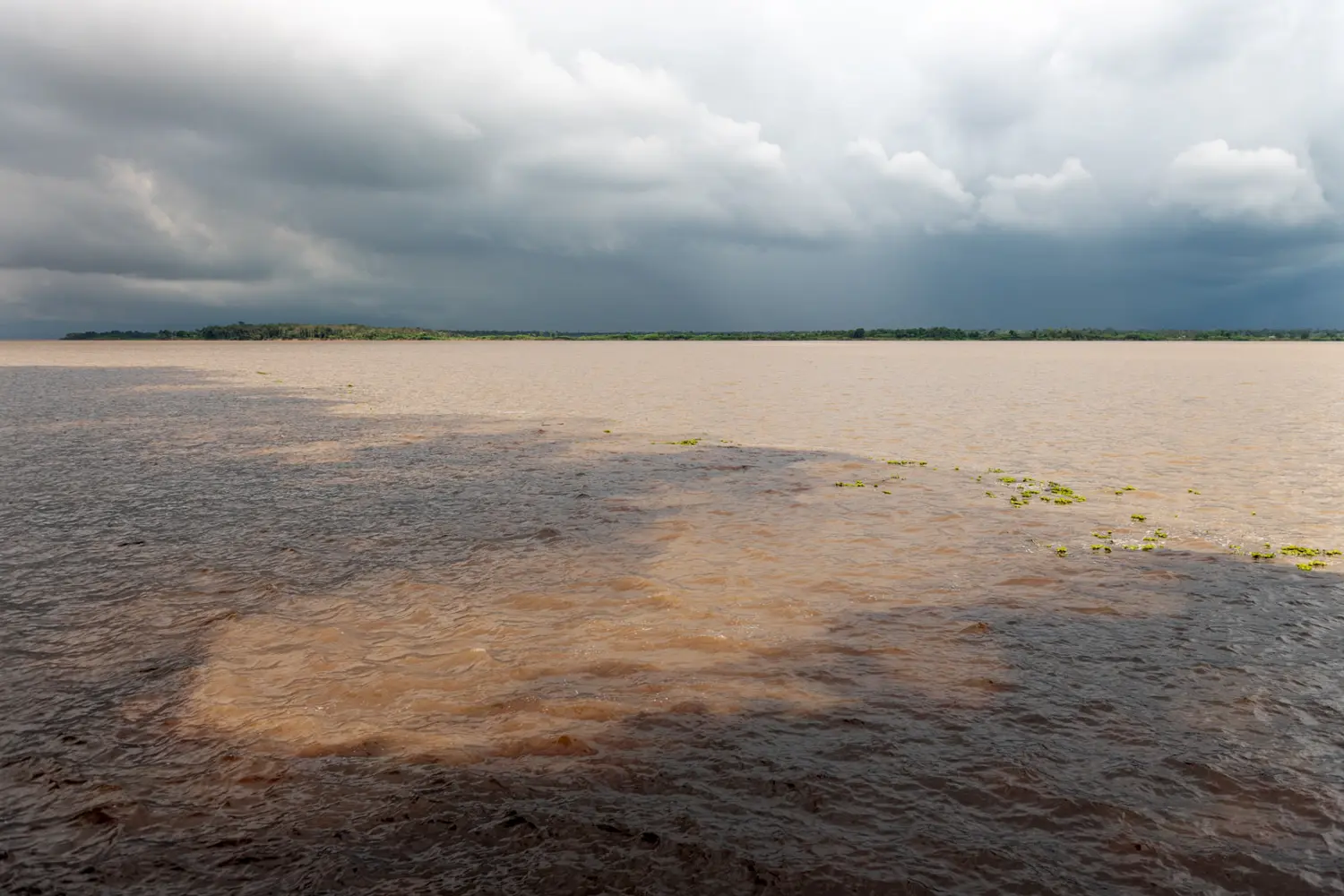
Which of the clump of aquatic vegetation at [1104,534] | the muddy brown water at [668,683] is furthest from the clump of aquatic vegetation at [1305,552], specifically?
the muddy brown water at [668,683]

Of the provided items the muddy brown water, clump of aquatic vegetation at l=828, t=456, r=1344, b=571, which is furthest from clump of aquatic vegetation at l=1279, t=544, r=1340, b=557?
the muddy brown water

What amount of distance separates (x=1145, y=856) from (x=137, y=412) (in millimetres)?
47403

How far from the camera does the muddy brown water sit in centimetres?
610

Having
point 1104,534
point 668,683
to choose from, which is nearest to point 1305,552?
point 1104,534

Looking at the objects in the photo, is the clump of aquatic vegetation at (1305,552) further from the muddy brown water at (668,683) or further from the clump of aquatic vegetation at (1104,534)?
the muddy brown water at (668,683)

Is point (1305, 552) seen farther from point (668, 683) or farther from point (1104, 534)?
point (668, 683)

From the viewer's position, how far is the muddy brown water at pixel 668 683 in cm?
610

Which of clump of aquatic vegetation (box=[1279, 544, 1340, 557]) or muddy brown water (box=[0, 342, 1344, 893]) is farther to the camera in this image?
clump of aquatic vegetation (box=[1279, 544, 1340, 557])

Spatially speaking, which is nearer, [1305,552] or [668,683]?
[668,683]

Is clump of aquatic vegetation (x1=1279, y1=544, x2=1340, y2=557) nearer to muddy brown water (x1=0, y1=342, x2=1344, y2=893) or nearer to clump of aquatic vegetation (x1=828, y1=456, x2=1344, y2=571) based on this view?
clump of aquatic vegetation (x1=828, y1=456, x2=1344, y2=571)

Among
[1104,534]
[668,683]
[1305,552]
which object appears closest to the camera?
[668,683]

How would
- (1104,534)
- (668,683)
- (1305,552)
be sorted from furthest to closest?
(1104,534) < (1305,552) < (668,683)

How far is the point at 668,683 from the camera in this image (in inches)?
359

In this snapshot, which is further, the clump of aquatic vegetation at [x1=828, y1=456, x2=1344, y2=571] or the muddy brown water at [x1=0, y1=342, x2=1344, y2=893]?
the clump of aquatic vegetation at [x1=828, y1=456, x2=1344, y2=571]
